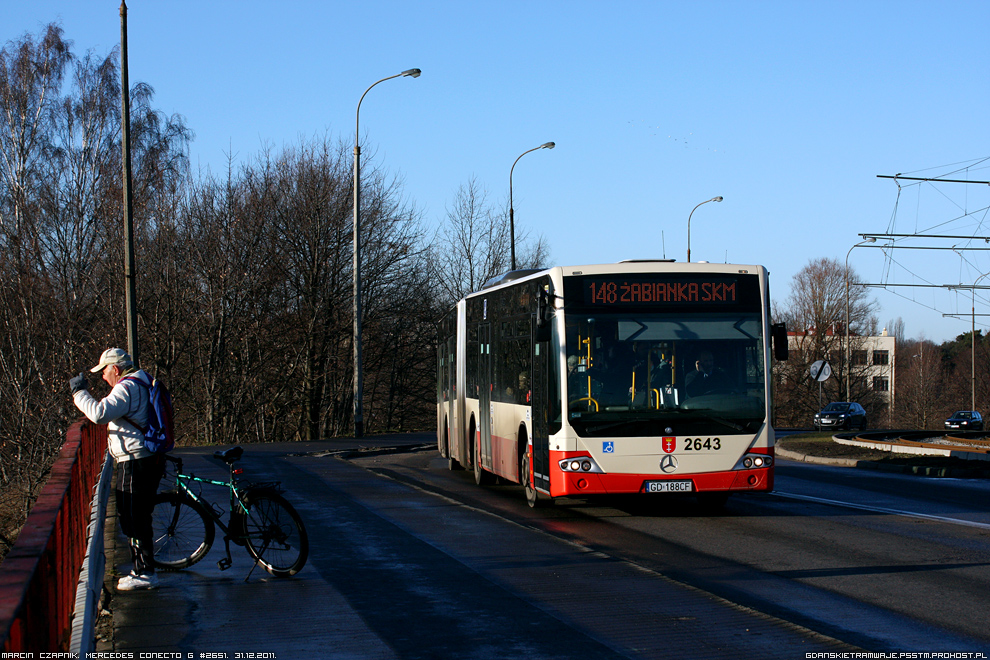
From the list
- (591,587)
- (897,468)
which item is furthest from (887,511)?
(897,468)

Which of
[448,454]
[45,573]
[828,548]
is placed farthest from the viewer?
[448,454]

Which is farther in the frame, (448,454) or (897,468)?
(897,468)

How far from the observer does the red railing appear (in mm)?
3451

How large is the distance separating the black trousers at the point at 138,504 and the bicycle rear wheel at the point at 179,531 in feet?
0.92

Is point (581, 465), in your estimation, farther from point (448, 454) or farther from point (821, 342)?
point (821, 342)

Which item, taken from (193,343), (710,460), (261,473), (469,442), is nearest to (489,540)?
(710,460)

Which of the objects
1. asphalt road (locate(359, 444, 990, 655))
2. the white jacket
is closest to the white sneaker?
the white jacket

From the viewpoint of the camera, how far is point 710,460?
11602 mm

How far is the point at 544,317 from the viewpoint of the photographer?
11.8m

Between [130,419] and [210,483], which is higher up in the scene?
[130,419]

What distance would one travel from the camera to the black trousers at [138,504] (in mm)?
7289

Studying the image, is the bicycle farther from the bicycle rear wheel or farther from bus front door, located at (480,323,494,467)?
bus front door, located at (480,323,494,467)

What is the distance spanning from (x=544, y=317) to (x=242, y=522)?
508cm

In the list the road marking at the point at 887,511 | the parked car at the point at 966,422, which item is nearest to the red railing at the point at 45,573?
the road marking at the point at 887,511
